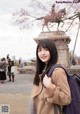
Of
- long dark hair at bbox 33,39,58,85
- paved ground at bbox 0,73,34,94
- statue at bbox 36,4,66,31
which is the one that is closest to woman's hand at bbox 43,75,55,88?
long dark hair at bbox 33,39,58,85

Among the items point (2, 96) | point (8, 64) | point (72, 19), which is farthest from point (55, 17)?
point (2, 96)

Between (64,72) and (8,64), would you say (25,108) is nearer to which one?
(64,72)

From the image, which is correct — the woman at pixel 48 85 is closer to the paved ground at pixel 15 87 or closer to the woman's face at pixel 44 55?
the woman's face at pixel 44 55

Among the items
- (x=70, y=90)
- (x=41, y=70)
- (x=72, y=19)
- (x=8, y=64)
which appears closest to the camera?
(x=70, y=90)

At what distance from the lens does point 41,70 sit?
164 inches

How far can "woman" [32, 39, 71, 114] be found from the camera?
3.78 meters

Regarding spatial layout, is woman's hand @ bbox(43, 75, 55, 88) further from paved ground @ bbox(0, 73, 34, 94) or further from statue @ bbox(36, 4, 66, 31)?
statue @ bbox(36, 4, 66, 31)

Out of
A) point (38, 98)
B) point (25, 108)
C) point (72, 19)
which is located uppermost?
point (72, 19)

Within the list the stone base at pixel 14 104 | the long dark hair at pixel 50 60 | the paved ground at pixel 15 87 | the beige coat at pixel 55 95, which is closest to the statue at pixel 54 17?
the paved ground at pixel 15 87

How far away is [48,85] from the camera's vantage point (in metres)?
3.81

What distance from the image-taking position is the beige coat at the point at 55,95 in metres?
3.77

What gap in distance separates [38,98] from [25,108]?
4.70 metres

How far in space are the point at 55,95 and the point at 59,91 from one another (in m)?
0.05

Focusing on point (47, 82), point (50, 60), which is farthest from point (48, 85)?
point (50, 60)
